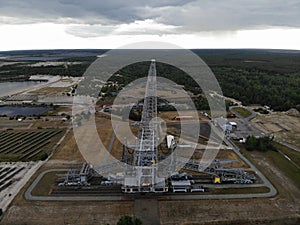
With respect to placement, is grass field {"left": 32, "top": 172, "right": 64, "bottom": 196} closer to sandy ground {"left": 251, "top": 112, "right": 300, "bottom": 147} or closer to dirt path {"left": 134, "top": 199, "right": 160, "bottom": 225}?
dirt path {"left": 134, "top": 199, "right": 160, "bottom": 225}

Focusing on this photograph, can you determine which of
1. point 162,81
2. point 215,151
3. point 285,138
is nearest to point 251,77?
point 162,81

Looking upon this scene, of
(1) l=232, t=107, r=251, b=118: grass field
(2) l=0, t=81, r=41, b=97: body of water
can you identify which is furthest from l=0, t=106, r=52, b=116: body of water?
(1) l=232, t=107, r=251, b=118: grass field

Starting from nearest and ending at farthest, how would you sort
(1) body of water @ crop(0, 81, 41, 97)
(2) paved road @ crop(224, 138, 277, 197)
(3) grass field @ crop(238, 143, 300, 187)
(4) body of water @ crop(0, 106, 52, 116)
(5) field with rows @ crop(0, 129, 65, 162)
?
(2) paved road @ crop(224, 138, 277, 197) < (3) grass field @ crop(238, 143, 300, 187) < (5) field with rows @ crop(0, 129, 65, 162) < (4) body of water @ crop(0, 106, 52, 116) < (1) body of water @ crop(0, 81, 41, 97)

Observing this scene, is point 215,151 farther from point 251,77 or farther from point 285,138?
point 251,77

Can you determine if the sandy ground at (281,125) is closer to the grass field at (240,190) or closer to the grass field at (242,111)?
the grass field at (242,111)

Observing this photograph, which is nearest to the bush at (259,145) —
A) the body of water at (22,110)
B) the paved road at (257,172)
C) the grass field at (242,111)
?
the paved road at (257,172)

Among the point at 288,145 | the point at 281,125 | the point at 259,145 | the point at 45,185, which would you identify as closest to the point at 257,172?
the point at 259,145
